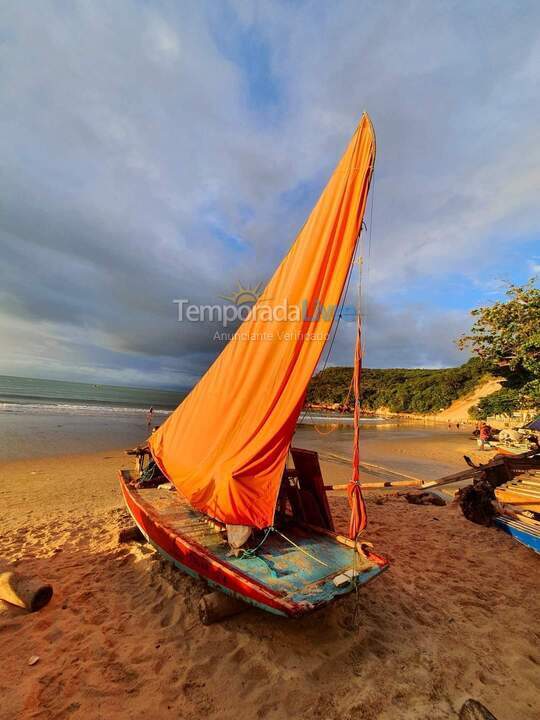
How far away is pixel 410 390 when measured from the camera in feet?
222

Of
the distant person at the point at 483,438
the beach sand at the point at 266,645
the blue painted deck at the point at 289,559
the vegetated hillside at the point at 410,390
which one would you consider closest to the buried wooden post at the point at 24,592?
the beach sand at the point at 266,645

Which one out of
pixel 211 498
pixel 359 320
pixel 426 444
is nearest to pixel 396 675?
pixel 211 498

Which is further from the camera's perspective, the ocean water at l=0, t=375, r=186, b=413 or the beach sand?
the ocean water at l=0, t=375, r=186, b=413

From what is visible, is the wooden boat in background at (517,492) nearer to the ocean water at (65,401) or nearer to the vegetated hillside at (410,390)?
the ocean water at (65,401)

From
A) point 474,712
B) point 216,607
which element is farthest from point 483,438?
point 216,607

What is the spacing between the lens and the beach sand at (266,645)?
283cm

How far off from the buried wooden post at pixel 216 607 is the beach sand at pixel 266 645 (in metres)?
0.12

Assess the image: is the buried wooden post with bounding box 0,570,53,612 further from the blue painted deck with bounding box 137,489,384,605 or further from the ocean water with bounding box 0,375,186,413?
the ocean water with bounding box 0,375,186,413

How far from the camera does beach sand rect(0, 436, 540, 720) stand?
283cm

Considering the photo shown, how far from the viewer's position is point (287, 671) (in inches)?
124

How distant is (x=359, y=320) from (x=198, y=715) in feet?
12.9

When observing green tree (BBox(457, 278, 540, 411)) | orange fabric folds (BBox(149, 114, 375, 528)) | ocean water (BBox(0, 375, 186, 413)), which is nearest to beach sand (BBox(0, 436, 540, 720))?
orange fabric folds (BBox(149, 114, 375, 528))

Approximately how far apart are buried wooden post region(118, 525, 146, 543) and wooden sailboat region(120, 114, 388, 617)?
1.17m

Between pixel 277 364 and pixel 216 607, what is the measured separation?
115 inches
